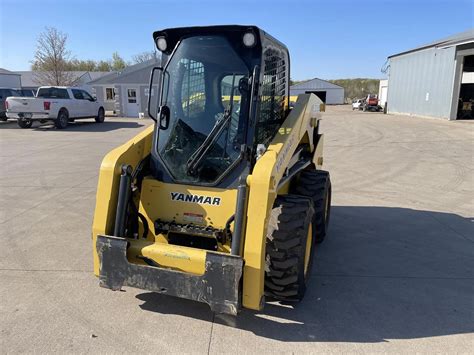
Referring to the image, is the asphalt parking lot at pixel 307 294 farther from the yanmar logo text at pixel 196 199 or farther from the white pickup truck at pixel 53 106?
the white pickup truck at pixel 53 106

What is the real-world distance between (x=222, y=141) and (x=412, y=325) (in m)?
2.37

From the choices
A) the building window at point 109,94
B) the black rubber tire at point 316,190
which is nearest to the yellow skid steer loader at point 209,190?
the black rubber tire at point 316,190

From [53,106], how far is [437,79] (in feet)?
78.2

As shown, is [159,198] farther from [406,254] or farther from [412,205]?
[412,205]

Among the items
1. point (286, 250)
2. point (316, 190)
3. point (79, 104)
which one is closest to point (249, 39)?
point (286, 250)

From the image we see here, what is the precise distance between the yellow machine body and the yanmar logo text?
1cm

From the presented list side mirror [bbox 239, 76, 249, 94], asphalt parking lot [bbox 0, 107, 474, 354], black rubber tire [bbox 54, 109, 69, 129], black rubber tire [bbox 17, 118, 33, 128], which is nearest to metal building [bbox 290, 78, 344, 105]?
black rubber tire [bbox 54, 109, 69, 129]

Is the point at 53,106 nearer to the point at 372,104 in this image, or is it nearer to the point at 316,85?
the point at 372,104

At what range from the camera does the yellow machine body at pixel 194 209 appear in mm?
3059

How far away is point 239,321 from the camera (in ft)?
11.2

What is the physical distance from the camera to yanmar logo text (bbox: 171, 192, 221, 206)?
11.4 feet

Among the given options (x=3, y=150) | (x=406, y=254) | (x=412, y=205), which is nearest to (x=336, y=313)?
(x=406, y=254)

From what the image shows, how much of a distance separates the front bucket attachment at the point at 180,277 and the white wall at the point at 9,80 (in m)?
35.9

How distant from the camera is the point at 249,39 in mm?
3416
